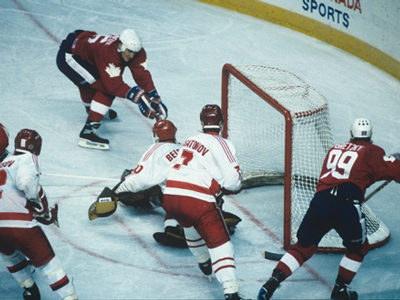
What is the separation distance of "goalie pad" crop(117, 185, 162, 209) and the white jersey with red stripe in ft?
3.63

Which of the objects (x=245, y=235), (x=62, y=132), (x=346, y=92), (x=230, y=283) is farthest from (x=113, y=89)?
(x=346, y=92)

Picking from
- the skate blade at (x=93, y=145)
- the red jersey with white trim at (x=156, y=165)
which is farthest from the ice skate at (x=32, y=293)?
the skate blade at (x=93, y=145)

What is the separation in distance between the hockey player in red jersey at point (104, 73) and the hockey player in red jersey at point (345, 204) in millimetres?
1946

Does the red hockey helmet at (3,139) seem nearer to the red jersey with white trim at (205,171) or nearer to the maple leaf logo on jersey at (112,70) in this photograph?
the red jersey with white trim at (205,171)

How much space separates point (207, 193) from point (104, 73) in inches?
82.5

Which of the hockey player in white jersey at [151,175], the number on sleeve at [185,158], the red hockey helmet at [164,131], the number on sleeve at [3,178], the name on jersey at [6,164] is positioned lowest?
the hockey player in white jersey at [151,175]

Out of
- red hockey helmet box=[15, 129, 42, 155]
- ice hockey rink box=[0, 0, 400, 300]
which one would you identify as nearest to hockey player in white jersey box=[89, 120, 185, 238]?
ice hockey rink box=[0, 0, 400, 300]

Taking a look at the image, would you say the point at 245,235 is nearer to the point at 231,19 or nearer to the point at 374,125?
the point at 374,125

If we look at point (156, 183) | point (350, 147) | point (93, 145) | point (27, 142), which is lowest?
point (93, 145)

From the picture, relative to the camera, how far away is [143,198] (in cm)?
474

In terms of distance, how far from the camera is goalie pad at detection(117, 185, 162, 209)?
461 centimetres

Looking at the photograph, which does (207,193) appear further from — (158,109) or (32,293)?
(158,109)

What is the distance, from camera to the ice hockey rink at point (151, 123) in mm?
4066

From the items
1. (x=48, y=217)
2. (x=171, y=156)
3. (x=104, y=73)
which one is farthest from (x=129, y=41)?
(x=48, y=217)
